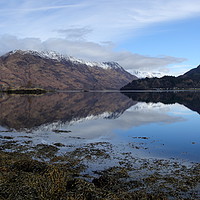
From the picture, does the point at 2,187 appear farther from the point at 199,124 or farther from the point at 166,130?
the point at 199,124

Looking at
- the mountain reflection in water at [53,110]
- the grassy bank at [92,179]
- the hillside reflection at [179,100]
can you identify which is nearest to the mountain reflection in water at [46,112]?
the mountain reflection in water at [53,110]

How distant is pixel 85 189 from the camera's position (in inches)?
472

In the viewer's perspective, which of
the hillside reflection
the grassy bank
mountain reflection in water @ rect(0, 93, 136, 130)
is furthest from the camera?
the hillside reflection

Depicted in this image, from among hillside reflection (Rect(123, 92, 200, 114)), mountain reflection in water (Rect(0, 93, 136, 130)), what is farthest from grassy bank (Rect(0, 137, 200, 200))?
hillside reflection (Rect(123, 92, 200, 114))

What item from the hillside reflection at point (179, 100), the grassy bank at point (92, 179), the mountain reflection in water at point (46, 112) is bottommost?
the grassy bank at point (92, 179)

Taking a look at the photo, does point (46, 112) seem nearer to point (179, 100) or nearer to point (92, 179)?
point (92, 179)

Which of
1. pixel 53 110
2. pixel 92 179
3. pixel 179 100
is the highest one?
pixel 179 100

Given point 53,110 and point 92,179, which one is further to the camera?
point 53,110

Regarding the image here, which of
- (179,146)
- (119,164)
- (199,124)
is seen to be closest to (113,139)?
(179,146)

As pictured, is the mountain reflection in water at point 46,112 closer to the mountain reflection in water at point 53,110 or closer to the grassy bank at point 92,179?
the mountain reflection in water at point 53,110

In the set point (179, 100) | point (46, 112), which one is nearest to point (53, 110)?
point (46, 112)

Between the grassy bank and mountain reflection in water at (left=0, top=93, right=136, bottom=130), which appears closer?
the grassy bank

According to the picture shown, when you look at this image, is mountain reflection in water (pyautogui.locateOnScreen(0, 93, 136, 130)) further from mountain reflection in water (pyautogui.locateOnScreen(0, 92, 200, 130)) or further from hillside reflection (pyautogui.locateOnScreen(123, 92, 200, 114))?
hillside reflection (pyautogui.locateOnScreen(123, 92, 200, 114))

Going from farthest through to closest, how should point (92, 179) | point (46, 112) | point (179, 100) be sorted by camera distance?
1. point (179, 100)
2. point (46, 112)
3. point (92, 179)
